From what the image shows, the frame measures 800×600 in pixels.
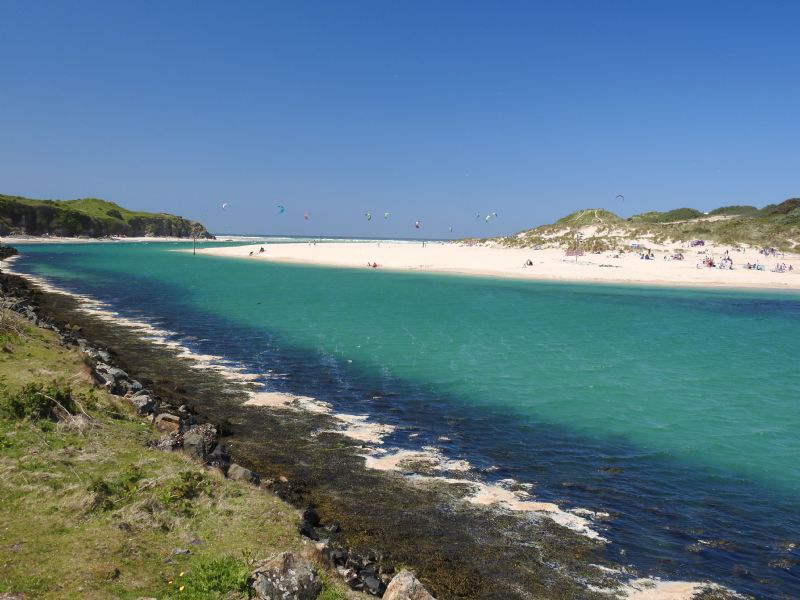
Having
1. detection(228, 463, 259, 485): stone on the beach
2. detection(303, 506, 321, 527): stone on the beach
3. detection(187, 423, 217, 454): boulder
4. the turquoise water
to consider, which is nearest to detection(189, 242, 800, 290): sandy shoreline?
the turquoise water

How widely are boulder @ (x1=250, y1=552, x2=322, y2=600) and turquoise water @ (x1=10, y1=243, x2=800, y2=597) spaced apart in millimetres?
6307

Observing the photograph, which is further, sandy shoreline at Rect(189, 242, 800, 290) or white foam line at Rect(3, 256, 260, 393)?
sandy shoreline at Rect(189, 242, 800, 290)

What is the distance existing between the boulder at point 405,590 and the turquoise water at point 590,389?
16.0 ft

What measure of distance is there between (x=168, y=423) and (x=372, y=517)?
6556mm

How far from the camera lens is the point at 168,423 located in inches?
560

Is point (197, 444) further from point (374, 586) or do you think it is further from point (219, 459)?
point (374, 586)

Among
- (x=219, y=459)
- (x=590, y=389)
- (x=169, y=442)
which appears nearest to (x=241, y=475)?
(x=219, y=459)

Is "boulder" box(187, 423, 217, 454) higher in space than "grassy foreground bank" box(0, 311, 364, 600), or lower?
lower

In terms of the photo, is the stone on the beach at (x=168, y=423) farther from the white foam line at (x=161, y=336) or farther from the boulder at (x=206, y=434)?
the white foam line at (x=161, y=336)

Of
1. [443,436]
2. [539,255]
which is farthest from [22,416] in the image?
[539,255]

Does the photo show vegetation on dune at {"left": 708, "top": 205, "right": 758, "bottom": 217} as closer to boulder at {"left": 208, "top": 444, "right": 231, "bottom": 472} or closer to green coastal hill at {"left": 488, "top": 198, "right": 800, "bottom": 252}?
green coastal hill at {"left": 488, "top": 198, "right": 800, "bottom": 252}

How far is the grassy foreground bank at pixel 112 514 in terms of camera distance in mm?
7312

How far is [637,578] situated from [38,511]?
1024 centimetres

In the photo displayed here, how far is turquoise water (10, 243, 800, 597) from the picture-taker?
1195 centimetres
